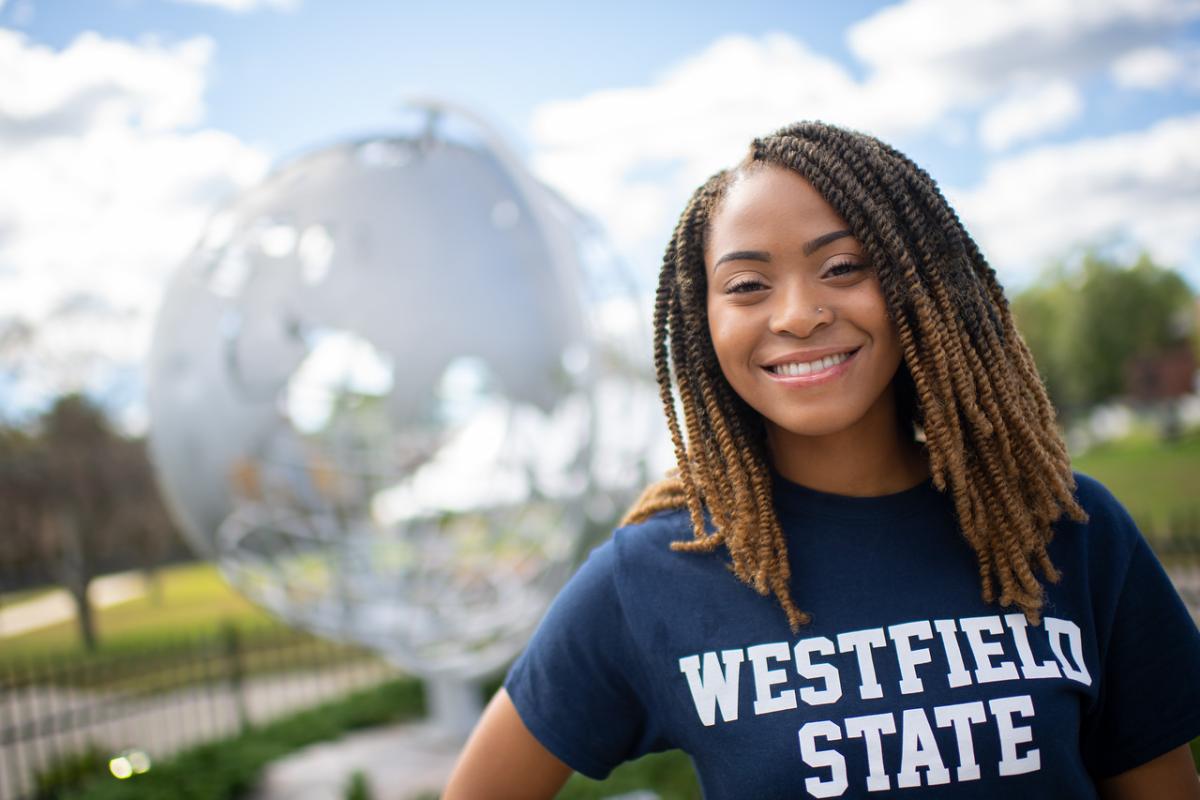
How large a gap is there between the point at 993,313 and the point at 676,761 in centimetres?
464

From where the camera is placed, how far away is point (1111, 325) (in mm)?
21562

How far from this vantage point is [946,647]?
1.20 m

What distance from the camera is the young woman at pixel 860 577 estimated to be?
1.17m

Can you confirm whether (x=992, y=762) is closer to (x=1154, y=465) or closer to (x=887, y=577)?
(x=887, y=577)

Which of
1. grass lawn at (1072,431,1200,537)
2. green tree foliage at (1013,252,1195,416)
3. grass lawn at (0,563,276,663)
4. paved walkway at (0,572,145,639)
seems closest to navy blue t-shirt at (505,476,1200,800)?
grass lawn at (1072,431,1200,537)

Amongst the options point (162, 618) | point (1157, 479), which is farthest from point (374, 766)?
point (1157, 479)

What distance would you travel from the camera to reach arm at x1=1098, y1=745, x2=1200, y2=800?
50.4 inches

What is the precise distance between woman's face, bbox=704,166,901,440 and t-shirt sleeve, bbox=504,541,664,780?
0.37 meters

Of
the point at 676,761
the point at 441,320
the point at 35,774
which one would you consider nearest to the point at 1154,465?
the point at 676,761

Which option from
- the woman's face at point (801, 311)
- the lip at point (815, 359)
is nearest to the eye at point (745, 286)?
the woman's face at point (801, 311)

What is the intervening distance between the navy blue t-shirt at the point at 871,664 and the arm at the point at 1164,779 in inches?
1.3

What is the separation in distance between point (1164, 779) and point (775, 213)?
39.2 inches

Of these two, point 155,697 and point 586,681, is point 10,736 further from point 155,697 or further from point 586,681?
point 586,681

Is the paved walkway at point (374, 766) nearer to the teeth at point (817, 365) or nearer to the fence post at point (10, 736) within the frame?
the fence post at point (10, 736)
